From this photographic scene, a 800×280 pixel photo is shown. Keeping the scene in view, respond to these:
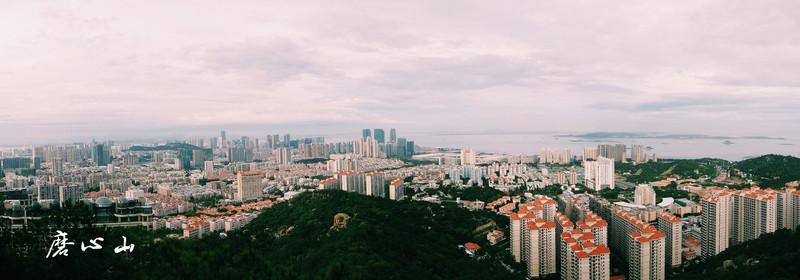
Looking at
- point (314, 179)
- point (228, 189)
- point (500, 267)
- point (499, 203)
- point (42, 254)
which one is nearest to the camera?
point (42, 254)

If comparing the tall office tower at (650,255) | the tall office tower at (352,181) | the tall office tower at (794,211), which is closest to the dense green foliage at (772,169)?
the tall office tower at (794,211)

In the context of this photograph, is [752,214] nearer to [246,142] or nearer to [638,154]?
[638,154]

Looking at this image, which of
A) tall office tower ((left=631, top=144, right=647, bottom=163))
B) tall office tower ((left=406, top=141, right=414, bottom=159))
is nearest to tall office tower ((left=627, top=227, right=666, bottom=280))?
tall office tower ((left=631, top=144, right=647, bottom=163))

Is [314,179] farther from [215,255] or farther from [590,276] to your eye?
[215,255]

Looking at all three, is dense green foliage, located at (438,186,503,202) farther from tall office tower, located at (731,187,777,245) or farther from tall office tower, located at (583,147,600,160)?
tall office tower, located at (583,147,600,160)

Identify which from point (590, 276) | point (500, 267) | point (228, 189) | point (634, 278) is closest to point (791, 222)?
point (634, 278)

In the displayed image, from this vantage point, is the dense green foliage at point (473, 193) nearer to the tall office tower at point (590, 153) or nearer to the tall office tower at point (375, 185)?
the tall office tower at point (375, 185)

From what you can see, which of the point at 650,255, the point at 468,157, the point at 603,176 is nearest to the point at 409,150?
the point at 468,157
